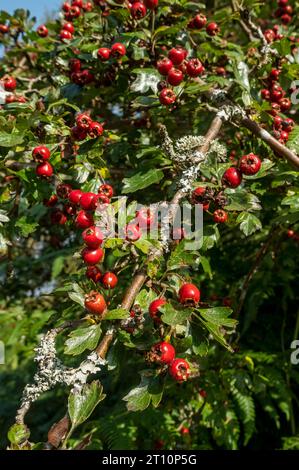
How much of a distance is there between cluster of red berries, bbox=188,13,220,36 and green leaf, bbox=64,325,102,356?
1.23 metres

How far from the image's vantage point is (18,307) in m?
2.86

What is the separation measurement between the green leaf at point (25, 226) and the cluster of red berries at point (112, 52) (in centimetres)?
62

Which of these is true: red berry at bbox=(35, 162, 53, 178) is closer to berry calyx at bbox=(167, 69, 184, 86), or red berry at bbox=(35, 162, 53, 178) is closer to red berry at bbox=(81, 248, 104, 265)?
red berry at bbox=(81, 248, 104, 265)

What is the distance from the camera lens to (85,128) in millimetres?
1318

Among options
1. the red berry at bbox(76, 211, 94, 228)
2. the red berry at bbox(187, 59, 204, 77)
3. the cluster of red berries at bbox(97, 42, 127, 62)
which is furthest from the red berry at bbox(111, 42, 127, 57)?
the red berry at bbox(76, 211, 94, 228)

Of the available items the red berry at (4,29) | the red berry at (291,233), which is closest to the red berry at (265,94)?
the red berry at (291,233)

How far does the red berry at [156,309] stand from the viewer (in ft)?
3.28

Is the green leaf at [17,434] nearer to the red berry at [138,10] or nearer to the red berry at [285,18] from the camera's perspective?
the red berry at [138,10]

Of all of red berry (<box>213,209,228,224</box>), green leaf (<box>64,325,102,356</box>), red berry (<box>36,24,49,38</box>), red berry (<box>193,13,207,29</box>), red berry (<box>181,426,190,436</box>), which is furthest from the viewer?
red berry (<box>181,426,190,436</box>)

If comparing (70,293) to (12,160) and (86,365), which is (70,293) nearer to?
(86,365)

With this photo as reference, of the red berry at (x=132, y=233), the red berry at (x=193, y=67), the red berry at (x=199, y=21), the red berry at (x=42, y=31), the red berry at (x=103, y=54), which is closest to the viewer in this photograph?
the red berry at (x=132, y=233)

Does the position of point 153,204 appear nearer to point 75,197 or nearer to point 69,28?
point 75,197

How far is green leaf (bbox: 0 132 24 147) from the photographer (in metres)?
1.26

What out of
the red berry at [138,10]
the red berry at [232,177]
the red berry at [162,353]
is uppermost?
the red berry at [138,10]
